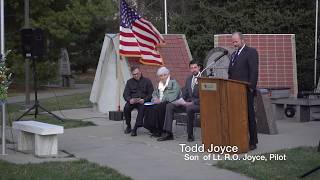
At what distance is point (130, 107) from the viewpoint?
12539 mm

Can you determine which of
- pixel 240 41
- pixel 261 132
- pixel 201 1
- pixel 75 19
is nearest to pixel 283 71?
pixel 201 1

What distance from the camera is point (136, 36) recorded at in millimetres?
14688

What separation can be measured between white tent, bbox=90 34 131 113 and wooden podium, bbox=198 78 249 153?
7.13 metres

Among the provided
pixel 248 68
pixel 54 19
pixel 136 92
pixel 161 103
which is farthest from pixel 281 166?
pixel 54 19

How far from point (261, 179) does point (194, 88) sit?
13.2ft

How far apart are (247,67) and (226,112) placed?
0.83 meters

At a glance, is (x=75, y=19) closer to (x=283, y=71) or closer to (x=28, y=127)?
(x=283, y=71)

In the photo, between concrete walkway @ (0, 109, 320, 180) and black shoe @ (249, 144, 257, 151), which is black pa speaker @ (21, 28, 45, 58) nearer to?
concrete walkway @ (0, 109, 320, 180)

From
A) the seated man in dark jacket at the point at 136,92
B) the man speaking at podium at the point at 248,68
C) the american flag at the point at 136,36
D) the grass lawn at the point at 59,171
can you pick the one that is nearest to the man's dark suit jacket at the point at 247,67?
the man speaking at podium at the point at 248,68

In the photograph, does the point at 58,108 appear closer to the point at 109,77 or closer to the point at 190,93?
the point at 109,77

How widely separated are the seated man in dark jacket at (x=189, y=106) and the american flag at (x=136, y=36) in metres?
3.41

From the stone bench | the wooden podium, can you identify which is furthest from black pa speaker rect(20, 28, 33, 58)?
the wooden podium

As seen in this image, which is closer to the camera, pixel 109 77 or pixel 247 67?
pixel 247 67

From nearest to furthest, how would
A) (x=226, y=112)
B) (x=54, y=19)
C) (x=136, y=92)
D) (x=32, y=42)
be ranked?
(x=226, y=112) < (x=136, y=92) < (x=32, y=42) < (x=54, y=19)
